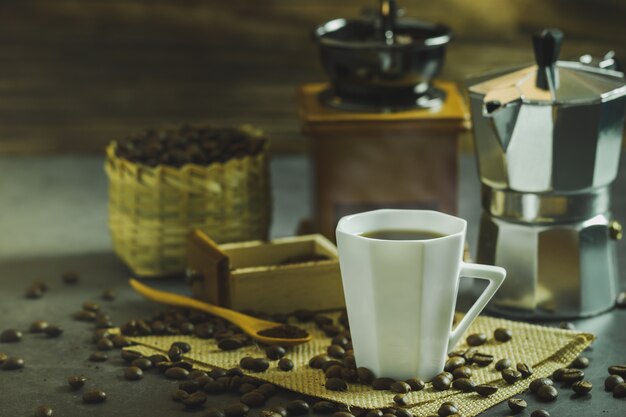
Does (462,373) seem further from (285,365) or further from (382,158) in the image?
(382,158)

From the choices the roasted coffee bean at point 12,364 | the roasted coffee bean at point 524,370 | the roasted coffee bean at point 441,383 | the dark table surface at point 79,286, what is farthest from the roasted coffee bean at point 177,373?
the roasted coffee bean at point 524,370

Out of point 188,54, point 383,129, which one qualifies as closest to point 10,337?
point 383,129

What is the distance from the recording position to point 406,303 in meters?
1.38

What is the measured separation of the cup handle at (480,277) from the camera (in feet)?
4.67

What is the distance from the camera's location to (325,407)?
1390mm

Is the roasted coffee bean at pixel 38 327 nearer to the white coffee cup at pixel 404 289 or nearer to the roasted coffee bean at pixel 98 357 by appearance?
the roasted coffee bean at pixel 98 357

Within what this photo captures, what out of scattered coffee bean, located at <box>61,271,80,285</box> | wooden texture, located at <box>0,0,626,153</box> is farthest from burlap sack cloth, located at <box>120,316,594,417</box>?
wooden texture, located at <box>0,0,626,153</box>

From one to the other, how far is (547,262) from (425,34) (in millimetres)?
604

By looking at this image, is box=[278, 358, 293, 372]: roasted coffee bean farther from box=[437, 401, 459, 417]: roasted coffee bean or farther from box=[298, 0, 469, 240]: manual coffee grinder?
box=[298, 0, 469, 240]: manual coffee grinder

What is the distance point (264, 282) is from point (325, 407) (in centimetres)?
37

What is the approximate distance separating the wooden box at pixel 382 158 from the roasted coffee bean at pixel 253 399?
0.60 m

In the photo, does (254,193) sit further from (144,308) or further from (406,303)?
(406,303)

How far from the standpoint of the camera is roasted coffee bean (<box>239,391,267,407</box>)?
1412 millimetres

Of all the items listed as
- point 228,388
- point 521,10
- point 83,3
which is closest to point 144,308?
point 228,388
